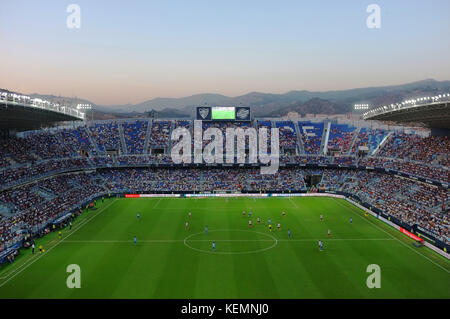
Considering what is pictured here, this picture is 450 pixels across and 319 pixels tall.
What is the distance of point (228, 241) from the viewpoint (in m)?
35.0

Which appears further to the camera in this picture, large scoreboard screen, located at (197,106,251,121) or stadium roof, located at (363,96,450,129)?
large scoreboard screen, located at (197,106,251,121)

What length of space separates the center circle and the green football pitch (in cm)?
10

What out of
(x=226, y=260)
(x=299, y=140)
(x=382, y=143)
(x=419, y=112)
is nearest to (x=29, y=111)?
(x=226, y=260)

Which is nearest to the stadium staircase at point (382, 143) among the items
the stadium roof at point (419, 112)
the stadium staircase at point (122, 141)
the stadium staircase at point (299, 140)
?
the stadium roof at point (419, 112)

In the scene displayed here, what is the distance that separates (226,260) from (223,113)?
177ft

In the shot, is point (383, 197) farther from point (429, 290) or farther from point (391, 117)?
point (429, 290)

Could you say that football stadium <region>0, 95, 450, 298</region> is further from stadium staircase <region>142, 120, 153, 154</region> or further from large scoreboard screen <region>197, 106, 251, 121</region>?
stadium staircase <region>142, 120, 153, 154</region>

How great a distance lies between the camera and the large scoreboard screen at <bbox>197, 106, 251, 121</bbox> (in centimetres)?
7962

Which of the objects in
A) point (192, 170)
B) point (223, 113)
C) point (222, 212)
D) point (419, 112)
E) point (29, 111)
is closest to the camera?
point (29, 111)

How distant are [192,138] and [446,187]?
48.6 m

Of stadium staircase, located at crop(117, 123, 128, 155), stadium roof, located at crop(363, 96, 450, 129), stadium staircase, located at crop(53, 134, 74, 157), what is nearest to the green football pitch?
stadium roof, located at crop(363, 96, 450, 129)

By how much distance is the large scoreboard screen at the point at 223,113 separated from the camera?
79625 mm

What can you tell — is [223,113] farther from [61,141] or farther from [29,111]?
[29,111]

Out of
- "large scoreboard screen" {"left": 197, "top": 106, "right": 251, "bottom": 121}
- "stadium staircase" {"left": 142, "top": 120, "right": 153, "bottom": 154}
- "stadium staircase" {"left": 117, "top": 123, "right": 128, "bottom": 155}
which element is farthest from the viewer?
"large scoreboard screen" {"left": 197, "top": 106, "right": 251, "bottom": 121}
